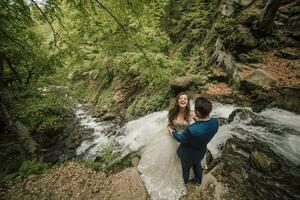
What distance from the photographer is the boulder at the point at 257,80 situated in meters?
6.72

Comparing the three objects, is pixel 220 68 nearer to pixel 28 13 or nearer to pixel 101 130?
pixel 101 130

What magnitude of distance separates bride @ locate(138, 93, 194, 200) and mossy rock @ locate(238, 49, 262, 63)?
219 inches

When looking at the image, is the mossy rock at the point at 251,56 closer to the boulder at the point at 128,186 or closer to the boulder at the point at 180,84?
the boulder at the point at 180,84

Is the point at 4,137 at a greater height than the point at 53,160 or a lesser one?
greater

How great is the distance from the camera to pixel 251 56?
7.99 meters

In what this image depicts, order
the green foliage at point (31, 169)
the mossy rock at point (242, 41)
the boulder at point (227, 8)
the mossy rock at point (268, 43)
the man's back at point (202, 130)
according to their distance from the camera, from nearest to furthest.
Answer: the man's back at point (202, 130) → the green foliage at point (31, 169) → the mossy rock at point (268, 43) → the mossy rock at point (242, 41) → the boulder at point (227, 8)

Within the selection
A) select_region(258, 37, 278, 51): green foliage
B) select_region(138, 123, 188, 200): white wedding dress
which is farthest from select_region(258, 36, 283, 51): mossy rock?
select_region(138, 123, 188, 200): white wedding dress

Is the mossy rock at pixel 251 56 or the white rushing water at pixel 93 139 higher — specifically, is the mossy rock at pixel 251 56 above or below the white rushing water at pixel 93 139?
above

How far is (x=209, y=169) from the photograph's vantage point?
3.81 m

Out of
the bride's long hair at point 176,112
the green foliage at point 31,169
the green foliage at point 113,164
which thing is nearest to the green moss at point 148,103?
the green foliage at point 113,164

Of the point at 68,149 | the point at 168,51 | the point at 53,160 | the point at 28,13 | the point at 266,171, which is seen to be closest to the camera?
the point at 28,13

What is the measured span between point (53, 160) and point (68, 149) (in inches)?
37.3

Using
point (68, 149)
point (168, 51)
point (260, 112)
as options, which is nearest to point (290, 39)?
point (260, 112)

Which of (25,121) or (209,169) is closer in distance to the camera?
(209,169)
